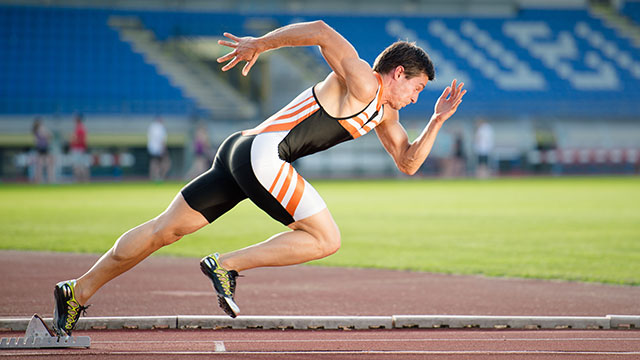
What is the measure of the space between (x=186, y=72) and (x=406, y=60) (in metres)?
38.5

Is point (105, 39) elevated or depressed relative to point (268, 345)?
elevated

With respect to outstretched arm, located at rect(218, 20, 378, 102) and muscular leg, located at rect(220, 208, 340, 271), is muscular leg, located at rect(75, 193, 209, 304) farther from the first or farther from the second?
outstretched arm, located at rect(218, 20, 378, 102)

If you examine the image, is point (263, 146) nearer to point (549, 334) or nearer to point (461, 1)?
point (549, 334)

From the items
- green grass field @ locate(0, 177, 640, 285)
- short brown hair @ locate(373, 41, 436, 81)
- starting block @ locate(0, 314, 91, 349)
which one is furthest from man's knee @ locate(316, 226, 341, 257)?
green grass field @ locate(0, 177, 640, 285)

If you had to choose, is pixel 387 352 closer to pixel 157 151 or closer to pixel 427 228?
pixel 427 228

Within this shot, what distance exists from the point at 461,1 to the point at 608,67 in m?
9.58

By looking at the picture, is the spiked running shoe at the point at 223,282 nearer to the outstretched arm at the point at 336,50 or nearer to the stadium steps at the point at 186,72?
the outstretched arm at the point at 336,50

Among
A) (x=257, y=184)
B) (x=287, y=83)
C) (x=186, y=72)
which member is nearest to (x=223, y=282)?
(x=257, y=184)

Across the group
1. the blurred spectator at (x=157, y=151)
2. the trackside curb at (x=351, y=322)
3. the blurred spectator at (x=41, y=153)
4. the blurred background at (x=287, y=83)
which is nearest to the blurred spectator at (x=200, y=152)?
the blurred background at (x=287, y=83)

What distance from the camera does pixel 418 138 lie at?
6488 mm

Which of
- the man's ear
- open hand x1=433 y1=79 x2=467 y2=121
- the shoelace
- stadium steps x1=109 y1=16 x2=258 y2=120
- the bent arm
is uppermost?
stadium steps x1=109 y1=16 x2=258 y2=120

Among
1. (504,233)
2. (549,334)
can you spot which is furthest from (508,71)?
(549,334)

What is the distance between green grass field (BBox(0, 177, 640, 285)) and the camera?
11.3 meters

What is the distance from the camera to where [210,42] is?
1750 inches
